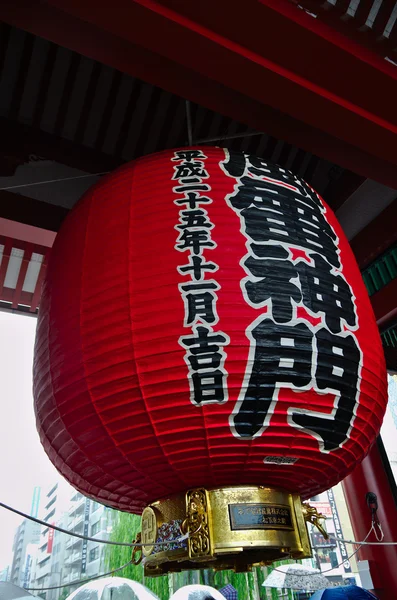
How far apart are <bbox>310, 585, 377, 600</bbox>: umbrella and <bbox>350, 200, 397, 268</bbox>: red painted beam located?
101 inches

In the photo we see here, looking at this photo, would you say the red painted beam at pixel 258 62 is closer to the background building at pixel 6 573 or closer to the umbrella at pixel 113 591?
the umbrella at pixel 113 591

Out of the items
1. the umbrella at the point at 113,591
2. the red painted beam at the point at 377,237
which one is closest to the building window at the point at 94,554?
the umbrella at the point at 113,591

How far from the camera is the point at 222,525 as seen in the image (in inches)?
45.0

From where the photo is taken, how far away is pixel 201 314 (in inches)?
45.0

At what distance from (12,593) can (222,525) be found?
8.86 ft

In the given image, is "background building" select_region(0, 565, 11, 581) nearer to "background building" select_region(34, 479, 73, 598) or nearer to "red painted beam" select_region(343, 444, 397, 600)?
"background building" select_region(34, 479, 73, 598)

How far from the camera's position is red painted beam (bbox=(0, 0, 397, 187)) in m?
1.48

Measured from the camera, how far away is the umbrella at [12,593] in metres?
3.01

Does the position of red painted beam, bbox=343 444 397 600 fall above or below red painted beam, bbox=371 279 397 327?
below

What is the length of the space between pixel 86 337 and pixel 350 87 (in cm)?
131

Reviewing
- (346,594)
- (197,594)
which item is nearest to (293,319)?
(346,594)

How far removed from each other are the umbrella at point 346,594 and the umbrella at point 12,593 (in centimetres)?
243

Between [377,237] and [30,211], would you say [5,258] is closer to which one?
[30,211]

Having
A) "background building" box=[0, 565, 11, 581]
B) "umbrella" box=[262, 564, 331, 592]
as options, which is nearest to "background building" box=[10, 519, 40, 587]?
"background building" box=[0, 565, 11, 581]
